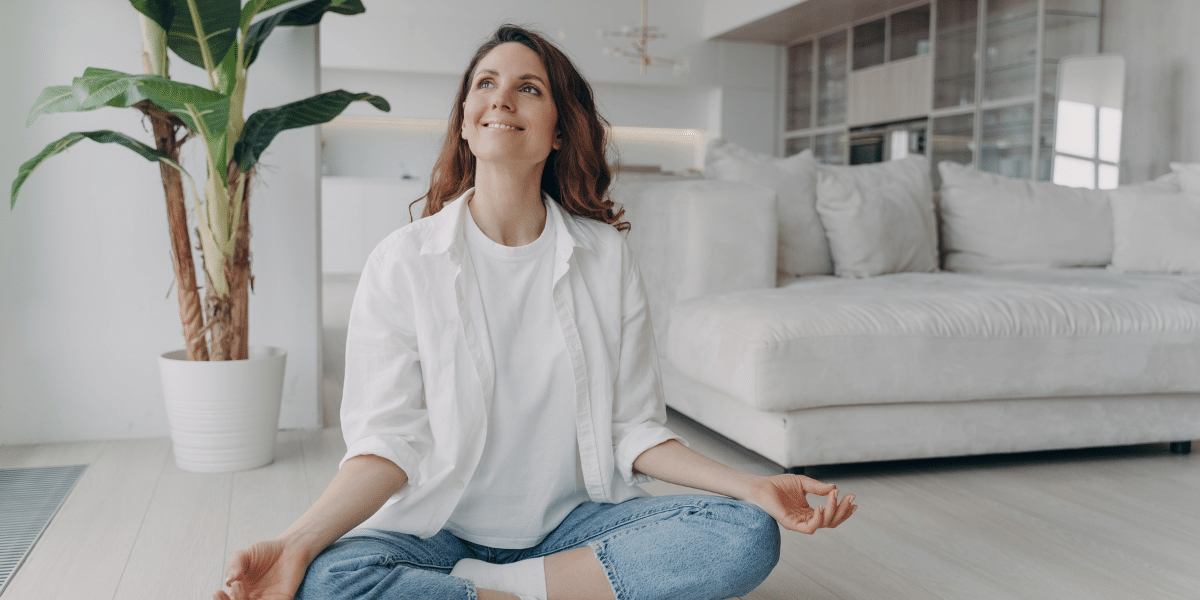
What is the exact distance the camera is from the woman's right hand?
90 cm

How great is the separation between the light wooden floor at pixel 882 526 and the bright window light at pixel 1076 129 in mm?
3447

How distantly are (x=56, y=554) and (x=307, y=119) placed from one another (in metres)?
1.13

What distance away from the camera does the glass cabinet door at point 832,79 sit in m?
7.76

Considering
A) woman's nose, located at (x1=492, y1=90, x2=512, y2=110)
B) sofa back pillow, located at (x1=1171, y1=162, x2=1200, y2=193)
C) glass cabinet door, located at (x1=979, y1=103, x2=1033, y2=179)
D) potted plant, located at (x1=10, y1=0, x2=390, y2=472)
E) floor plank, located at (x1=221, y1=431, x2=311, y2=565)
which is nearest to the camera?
woman's nose, located at (x1=492, y1=90, x2=512, y2=110)

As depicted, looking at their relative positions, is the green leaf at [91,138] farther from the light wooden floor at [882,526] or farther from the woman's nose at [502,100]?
the woman's nose at [502,100]

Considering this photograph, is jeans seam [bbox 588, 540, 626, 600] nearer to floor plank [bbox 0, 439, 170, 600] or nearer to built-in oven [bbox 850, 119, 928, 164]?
floor plank [bbox 0, 439, 170, 600]

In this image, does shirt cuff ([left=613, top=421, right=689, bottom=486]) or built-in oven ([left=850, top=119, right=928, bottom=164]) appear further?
built-in oven ([left=850, top=119, right=928, bottom=164])

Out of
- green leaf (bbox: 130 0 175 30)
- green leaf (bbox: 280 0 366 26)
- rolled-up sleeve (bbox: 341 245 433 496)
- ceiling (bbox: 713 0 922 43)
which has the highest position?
ceiling (bbox: 713 0 922 43)

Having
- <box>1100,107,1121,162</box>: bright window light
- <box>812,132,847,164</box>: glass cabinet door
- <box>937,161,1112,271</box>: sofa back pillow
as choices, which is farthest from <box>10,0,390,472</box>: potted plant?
<box>812,132,847,164</box>: glass cabinet door

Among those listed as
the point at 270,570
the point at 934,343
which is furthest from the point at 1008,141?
the point at 270,570

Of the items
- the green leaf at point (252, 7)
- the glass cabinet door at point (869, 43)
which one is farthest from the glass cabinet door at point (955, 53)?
the green leaf at point (252, 7)

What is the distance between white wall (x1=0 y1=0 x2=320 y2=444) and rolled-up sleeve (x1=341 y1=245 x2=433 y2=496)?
5.32ft

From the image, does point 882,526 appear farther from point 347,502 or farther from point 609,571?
point 347,502

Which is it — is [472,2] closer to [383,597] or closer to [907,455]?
[907,455]
